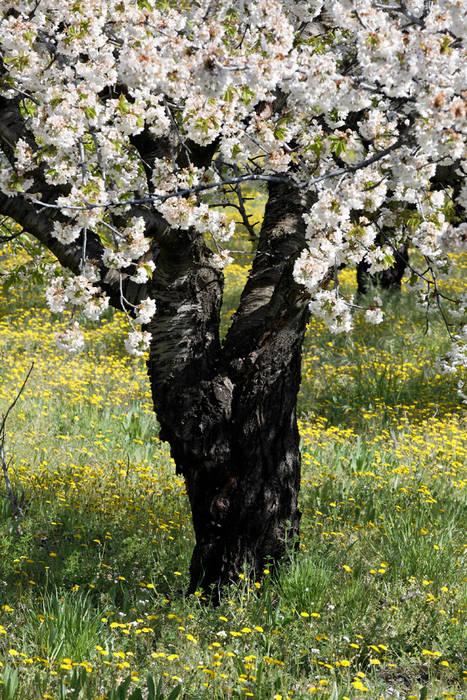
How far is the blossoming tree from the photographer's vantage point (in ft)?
10.1

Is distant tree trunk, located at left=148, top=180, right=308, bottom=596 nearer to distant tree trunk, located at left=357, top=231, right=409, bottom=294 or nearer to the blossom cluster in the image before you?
the blossom cluster

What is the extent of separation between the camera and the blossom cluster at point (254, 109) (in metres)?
2.77

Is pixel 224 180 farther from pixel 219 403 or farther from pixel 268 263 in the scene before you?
pixel 219 403

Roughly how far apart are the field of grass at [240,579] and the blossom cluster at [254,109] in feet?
4.97

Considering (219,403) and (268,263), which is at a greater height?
(268,263)

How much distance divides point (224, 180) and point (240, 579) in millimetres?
2277

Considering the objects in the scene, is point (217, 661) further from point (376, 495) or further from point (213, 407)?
point (376, 495)

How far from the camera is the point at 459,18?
268cm

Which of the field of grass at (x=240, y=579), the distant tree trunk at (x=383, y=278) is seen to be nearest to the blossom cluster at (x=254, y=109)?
the field of grass at (x=240, y=579)

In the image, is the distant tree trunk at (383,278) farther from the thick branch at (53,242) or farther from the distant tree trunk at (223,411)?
the thick branch at (53,242)

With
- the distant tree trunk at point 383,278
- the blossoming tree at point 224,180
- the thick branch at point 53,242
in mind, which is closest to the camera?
the blossoming tree at point 224,180

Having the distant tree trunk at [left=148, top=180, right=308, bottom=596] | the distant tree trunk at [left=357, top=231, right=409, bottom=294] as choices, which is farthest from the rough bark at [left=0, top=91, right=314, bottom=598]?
the distant tree trunk at [left=357, top=231, right=409, bottom=294]

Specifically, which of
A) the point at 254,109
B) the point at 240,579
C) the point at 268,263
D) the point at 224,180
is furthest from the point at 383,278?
the point at 224,180

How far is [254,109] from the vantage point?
14.3 feet
